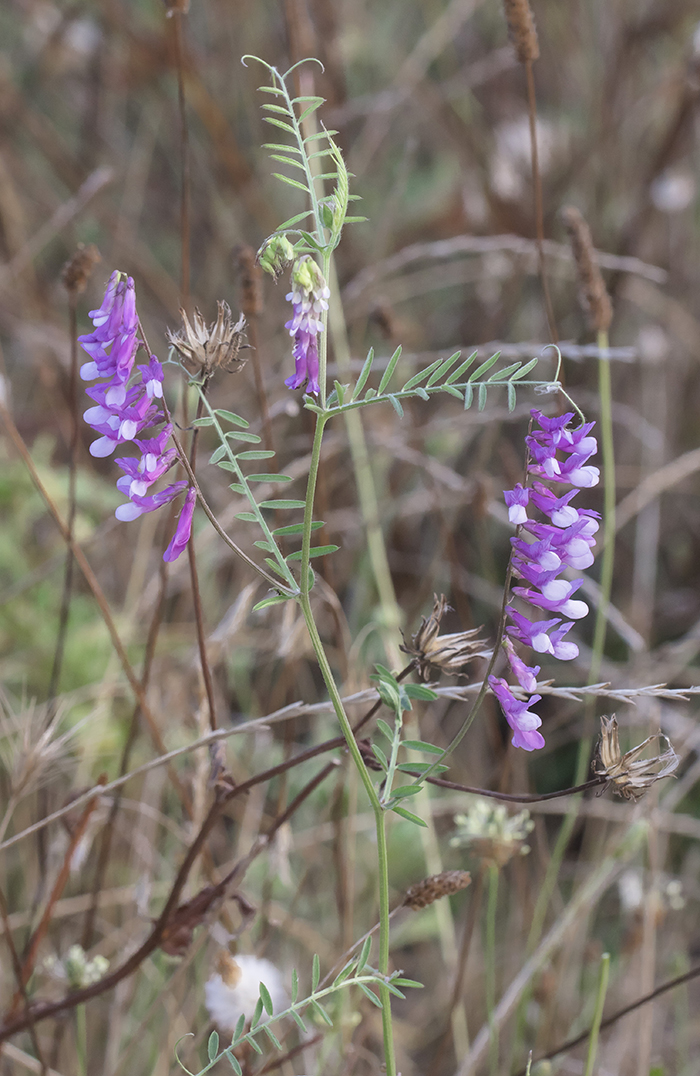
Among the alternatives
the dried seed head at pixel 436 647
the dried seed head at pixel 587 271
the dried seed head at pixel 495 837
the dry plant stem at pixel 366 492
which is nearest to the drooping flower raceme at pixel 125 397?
the dried seed head at pixel 436 647

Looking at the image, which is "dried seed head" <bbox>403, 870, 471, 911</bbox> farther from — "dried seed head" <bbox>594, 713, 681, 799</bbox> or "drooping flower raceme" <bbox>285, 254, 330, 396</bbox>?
"drooping flower raceme" <bbox>285, 254, 330, 396</bbox>

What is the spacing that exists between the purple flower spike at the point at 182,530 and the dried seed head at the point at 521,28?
0.63 meters

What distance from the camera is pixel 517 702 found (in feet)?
1.85

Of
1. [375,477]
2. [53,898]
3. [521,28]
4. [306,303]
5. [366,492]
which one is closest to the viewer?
[306,303]

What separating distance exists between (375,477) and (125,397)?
4.12ft

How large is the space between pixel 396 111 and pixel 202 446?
0.91m

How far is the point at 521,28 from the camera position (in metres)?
0.91

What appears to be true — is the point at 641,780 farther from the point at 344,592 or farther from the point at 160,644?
the point at 344,592

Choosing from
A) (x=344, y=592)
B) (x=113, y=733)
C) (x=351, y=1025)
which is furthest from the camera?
(x=344, y=592)

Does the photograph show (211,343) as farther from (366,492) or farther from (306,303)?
(366,492)

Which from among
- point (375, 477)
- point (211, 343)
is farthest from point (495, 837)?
point (375, 477)

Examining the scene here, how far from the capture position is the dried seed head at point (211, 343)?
56 centimetres

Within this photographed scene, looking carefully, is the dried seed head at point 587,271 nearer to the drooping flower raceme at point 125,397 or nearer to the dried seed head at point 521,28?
the dried seed head at point 521,28

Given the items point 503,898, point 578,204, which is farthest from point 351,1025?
point 578,204
